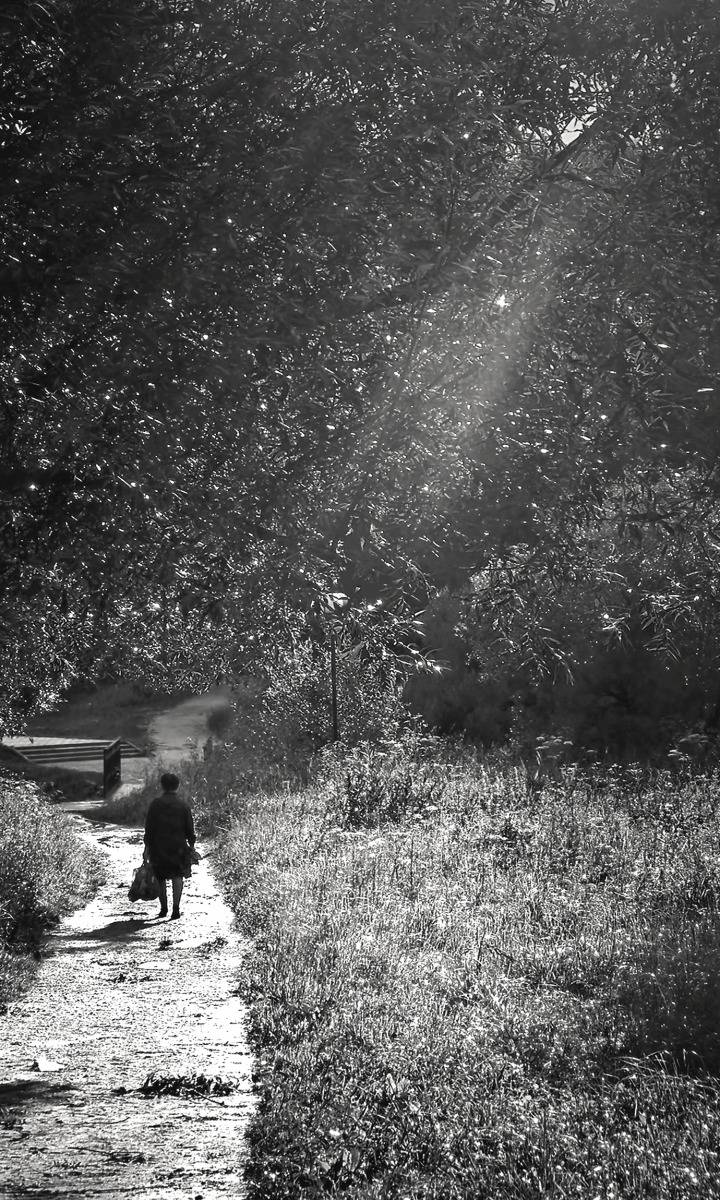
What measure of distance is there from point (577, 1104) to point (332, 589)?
3.27 meters

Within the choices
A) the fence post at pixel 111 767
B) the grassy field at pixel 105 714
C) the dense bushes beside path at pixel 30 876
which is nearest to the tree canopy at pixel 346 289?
the dense bushes beside path at pixel 30 876

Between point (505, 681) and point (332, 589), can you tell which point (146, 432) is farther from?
point (505, 681)

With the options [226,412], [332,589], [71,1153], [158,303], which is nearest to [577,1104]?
[71,1153]

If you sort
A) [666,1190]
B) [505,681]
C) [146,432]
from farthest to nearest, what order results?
[505,681] < [146,432] < [666,1190]

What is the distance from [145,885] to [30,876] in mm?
1473

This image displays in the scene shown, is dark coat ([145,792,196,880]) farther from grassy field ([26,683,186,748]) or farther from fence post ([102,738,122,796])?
grassy field ([26,683,186,748])

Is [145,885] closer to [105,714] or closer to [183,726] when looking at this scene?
[183,726]

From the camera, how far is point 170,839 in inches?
552

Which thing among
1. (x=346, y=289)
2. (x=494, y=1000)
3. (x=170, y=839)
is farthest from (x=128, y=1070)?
(x=170, y=839)

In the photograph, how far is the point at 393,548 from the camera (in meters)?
7.62

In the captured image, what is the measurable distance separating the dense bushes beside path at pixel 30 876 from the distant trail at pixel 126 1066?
32 cm

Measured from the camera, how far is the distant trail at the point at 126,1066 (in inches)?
226

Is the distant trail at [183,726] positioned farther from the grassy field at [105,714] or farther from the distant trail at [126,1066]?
the distant trail at [126,1066]

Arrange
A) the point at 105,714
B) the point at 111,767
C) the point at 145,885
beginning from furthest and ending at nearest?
the point at 105,714 < the point at 111,767 < the point at 145,885
